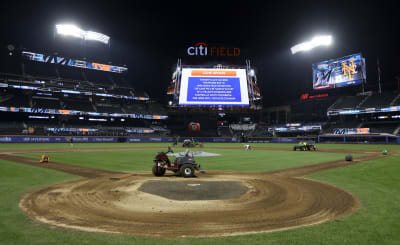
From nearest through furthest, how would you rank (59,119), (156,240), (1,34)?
(156,240) < (1,34) < (59,119)

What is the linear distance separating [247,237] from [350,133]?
186 feet

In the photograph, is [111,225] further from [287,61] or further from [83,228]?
[287,61]

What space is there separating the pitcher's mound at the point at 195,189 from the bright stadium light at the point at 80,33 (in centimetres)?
6617

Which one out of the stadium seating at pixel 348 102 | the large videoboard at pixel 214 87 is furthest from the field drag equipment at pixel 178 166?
the stadium seating at pixel 348 102

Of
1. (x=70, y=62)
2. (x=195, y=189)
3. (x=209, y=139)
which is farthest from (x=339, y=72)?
(x=70, y=62)

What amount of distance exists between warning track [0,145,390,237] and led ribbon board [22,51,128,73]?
69.3 meters

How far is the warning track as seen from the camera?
471cm

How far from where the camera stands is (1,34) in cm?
5294

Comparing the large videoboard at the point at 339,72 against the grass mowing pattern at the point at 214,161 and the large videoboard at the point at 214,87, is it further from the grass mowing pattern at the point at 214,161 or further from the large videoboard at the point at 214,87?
the grass mowing pattern at the point at 214,161

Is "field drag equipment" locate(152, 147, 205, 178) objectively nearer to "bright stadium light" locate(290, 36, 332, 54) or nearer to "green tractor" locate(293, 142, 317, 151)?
"green tractor" locate(293, 142, 317, 151)

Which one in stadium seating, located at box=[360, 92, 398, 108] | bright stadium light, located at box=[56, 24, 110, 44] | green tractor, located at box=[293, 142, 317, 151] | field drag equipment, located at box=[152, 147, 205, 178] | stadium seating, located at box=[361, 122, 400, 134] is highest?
bright stadium light, located at box=[56, 24, 110, 44]

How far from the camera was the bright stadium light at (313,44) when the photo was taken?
185 feet

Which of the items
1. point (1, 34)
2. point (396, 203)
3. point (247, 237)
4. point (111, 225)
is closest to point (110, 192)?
point (111, 225)

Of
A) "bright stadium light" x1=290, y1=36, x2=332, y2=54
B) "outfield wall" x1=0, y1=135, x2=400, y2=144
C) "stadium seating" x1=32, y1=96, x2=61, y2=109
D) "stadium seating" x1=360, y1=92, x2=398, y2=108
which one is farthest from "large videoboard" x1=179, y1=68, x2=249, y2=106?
"stadium seating" x1=32, y1=96, x2=61, y2=109
